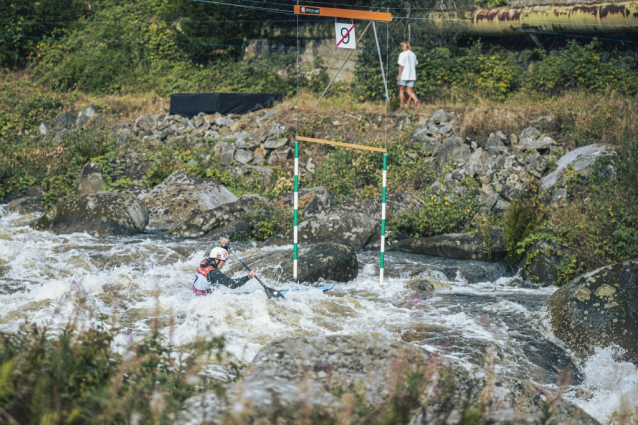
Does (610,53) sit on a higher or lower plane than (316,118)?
higher

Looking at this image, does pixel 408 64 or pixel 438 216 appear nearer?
pixel 438 216

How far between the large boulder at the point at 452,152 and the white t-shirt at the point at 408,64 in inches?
105

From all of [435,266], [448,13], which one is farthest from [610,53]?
[435,266]

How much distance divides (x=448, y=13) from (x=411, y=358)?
14748 millimetres

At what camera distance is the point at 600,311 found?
6781 mm

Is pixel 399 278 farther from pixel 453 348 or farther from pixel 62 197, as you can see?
pixel 62 197

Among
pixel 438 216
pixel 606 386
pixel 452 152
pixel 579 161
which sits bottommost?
pixel 606 386

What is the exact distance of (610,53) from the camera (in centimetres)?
1497

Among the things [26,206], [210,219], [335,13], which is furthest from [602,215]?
[26,206]

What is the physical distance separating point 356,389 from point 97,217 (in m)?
9.81

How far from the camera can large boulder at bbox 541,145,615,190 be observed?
35.7 feet

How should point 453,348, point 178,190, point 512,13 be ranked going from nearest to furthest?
point 453,348
point 178,190
point 512,13

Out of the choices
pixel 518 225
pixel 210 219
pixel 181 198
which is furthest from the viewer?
pixel 181 198

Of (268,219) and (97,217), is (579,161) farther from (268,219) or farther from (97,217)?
(97,217)
